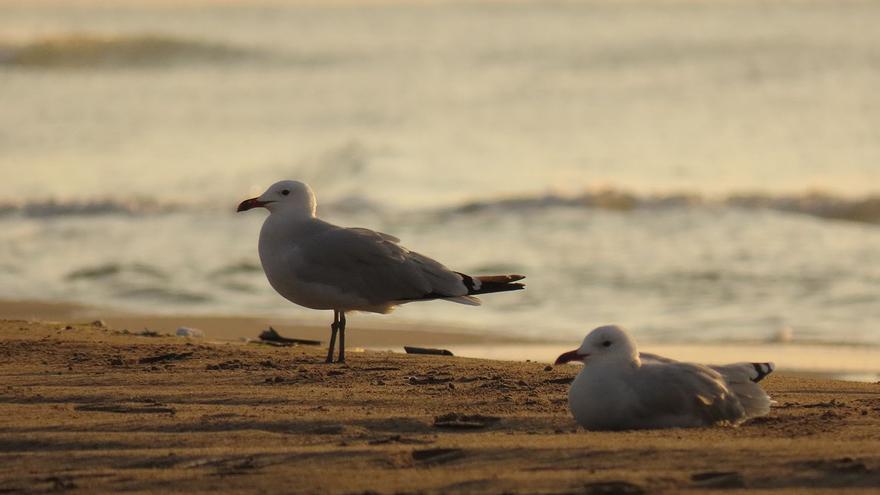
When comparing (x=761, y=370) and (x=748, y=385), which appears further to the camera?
(x=761, y=370)

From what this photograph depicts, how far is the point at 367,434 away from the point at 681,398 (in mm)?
1167

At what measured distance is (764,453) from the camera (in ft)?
16.8

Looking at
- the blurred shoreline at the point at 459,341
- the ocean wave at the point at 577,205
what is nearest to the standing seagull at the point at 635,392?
the blurred shoreline at the point at 459,341

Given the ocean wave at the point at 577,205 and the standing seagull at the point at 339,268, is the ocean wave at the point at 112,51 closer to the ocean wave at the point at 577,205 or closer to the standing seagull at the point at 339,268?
the ocean wave at the point at 577,205

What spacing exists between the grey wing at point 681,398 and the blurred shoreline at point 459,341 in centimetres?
346

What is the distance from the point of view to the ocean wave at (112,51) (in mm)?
38594

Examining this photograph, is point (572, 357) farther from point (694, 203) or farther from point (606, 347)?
point (694, 203)

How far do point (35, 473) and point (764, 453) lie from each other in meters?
2.41

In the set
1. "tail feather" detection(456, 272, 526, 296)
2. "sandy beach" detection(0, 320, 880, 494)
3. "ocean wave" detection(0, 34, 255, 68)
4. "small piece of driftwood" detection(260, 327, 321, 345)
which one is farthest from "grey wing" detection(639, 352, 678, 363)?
"ocean wave" detection(0, 34, 255, 68)

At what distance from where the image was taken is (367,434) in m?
5.68

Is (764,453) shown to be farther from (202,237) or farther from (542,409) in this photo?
(202,237)

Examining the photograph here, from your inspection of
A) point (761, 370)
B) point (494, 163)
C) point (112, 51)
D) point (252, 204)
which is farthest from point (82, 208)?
point (112, 51)

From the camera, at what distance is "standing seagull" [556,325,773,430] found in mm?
5695

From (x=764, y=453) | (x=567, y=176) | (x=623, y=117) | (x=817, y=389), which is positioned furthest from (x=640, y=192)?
(x=764, y=453)
